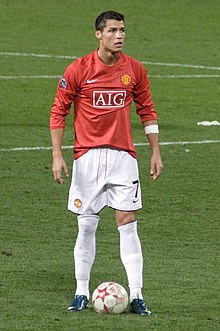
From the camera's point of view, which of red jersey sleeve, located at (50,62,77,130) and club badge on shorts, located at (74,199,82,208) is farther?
club badge on shorts, located at (74,199,82,208)

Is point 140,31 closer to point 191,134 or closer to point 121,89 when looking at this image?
point 191,134

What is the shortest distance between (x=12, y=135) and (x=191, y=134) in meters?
2.73

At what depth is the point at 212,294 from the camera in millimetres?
10891

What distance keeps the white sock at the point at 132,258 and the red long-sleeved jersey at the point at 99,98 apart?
0.61 metres

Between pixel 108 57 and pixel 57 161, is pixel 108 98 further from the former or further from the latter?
pixel 57 161

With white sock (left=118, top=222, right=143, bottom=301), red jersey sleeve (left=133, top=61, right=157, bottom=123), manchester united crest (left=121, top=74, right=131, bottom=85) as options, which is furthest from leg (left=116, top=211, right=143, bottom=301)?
manchester united crest (left=121, top=74, right=131, bottom=85)

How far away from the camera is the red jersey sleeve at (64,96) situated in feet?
33.6

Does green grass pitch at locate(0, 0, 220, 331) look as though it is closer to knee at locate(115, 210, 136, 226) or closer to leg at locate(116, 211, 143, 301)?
leg at locate(116, 211, 143, 301)

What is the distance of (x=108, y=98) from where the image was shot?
10.3 m

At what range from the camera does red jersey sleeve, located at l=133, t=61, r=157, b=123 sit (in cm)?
1038

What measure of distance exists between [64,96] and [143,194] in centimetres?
576

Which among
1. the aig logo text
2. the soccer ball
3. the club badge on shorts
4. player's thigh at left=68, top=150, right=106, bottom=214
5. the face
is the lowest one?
the soccer ball

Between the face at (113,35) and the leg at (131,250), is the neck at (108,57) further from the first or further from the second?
the leg at (131,250)

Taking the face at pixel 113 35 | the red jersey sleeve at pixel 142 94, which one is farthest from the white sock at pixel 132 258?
the face at pixel 113 35
